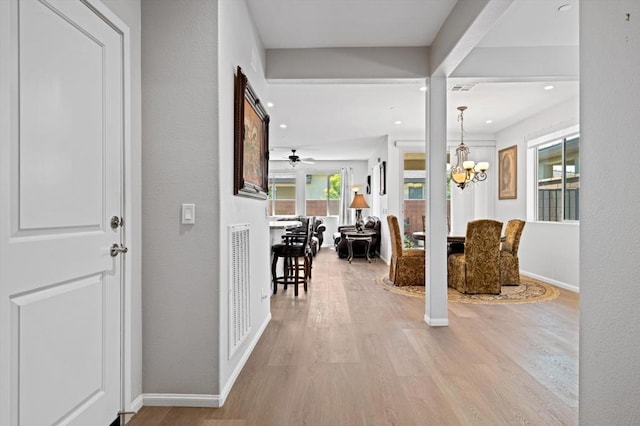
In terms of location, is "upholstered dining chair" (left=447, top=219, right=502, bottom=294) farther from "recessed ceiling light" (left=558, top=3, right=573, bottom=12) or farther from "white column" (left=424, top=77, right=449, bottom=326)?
"recessed ceiling light" (left=558, top=3, right=573, bottom=12)

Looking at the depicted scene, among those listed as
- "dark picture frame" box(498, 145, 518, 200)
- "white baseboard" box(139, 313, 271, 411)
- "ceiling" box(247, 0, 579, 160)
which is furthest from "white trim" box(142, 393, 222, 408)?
"dark picture frame" box(498, 145, 518, 200)

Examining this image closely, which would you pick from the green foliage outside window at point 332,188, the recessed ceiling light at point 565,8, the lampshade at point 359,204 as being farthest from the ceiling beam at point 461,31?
the green foliage outside window at point 332,188

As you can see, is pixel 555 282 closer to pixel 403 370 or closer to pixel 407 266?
pixel 407 266

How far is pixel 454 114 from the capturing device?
643 centimetres

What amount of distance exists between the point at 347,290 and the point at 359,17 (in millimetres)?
3449

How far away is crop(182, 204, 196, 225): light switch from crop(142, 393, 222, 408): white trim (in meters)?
0.97

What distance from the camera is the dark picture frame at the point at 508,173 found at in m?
7.07

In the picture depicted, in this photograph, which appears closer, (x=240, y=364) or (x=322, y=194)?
(x=240, y=364)

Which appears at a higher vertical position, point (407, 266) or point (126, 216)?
point (126, 216)

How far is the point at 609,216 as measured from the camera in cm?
129

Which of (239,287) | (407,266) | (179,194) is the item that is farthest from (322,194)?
(179,194)

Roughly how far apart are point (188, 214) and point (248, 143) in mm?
877

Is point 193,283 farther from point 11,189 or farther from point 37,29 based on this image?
point 37,29

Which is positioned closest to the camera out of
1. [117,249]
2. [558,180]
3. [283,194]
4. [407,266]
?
[117,249]
